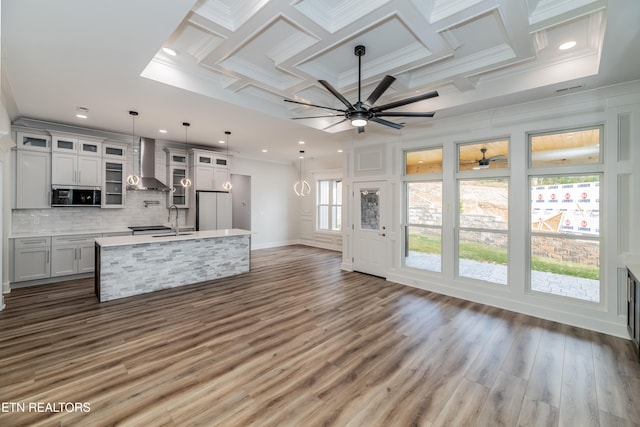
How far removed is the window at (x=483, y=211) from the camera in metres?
4.32

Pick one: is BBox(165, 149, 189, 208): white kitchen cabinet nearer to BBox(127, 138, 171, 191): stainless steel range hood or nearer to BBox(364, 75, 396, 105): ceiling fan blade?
BBox(127, 138, 171, 191): stainless steel range hood

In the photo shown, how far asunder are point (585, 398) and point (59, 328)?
5.37 m

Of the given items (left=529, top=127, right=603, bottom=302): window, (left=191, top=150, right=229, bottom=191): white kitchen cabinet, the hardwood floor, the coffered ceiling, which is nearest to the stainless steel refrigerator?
(left=191, top=150, right=229, bottom=191): white kitchen cabinet

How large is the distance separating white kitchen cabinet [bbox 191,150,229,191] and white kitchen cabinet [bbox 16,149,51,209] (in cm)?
261

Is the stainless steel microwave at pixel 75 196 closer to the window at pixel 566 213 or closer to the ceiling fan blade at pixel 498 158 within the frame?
the ceiling fan blade at pixel 498 158

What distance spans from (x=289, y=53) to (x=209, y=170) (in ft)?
15.4

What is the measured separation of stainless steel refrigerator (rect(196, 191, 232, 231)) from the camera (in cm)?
700

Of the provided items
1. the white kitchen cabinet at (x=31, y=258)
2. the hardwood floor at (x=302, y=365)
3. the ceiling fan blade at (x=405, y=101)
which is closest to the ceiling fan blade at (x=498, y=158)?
the ceiling fan blade at (x=405, y=101)

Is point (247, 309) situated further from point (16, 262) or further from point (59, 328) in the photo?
point (16, 262)

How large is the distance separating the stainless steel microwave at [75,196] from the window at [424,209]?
6229 mm

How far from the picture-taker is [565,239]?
381cm

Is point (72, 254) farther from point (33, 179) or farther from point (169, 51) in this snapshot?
point (169, 51)

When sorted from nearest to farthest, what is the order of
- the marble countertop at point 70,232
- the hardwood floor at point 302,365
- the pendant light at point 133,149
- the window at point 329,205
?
the hardwood floor at point 302,365, the pendant light at point 133,149, the marble countertop at point 70,232, the window at point 329,205

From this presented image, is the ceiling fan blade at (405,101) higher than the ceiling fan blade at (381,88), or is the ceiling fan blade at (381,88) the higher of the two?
the ceiling fan blade at (381,88)
